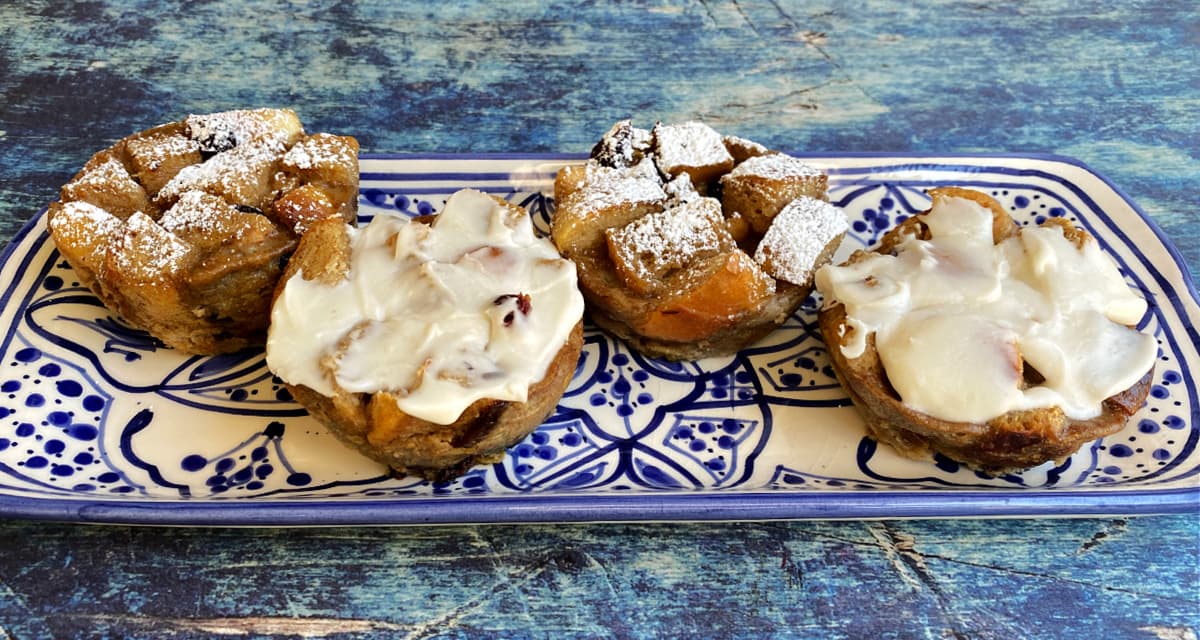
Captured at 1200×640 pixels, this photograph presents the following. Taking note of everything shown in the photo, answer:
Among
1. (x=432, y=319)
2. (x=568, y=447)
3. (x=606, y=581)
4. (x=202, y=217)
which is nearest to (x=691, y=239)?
(x=568, y=447)

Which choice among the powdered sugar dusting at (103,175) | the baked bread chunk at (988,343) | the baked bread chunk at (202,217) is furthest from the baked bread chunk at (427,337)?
the baked bread chunk at (988,343)

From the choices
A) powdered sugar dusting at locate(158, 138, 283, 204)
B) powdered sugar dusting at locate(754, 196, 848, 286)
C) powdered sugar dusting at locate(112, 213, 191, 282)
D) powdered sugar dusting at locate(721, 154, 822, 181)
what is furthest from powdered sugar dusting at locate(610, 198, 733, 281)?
powdered sugar dusting at locate(112, 213, 191, 282)

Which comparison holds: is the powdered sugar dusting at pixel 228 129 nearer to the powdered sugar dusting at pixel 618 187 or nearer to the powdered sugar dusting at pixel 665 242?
the powdered sugar dusting at pixel 618 187

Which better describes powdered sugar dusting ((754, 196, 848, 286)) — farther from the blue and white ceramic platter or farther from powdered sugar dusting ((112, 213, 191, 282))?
powdered sugar dusting ((112, 213, 191, 282))

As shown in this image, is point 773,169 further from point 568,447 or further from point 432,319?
point 432,319

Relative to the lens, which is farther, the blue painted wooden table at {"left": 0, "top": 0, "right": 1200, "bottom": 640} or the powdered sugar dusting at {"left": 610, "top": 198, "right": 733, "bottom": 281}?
the powdered sugar dusting at {"left": 610, "top": 198, "right": 733, "bottom": 281}

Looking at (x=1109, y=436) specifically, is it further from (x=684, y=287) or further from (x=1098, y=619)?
(x=684, y=287)
